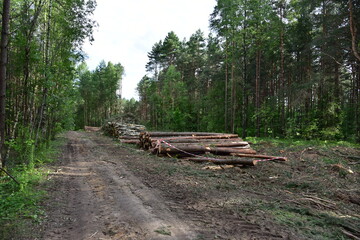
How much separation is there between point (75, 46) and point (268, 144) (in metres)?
13.6

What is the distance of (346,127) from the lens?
74.6ft

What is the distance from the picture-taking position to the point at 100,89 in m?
47.9

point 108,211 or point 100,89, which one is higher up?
point 100,89

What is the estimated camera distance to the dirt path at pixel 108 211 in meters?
3.28

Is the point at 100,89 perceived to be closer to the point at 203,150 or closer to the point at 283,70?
the point at 283,70

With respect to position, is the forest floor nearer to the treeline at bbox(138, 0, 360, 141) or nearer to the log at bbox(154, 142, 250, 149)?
the log at bbox(154, 142, 250, 149)

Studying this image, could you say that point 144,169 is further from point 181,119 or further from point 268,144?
point 181,119

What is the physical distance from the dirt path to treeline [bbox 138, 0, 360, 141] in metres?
13.4

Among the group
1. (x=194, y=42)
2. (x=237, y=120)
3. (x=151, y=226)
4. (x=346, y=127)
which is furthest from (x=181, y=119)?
(x=151, y=226)

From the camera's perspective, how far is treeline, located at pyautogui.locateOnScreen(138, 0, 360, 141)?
16094 millimetres

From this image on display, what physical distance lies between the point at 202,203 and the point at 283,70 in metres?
22.1

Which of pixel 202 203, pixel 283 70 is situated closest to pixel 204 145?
pixel 202 203

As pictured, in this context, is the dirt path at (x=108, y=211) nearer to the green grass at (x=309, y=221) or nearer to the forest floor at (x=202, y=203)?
the forest floor at (x=202, y=203)

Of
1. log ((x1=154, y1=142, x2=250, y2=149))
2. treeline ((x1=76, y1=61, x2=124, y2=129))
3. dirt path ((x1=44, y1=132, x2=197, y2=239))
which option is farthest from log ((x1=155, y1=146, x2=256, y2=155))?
treeline ((x1=76, y1=61, x2=124, y2=129))
